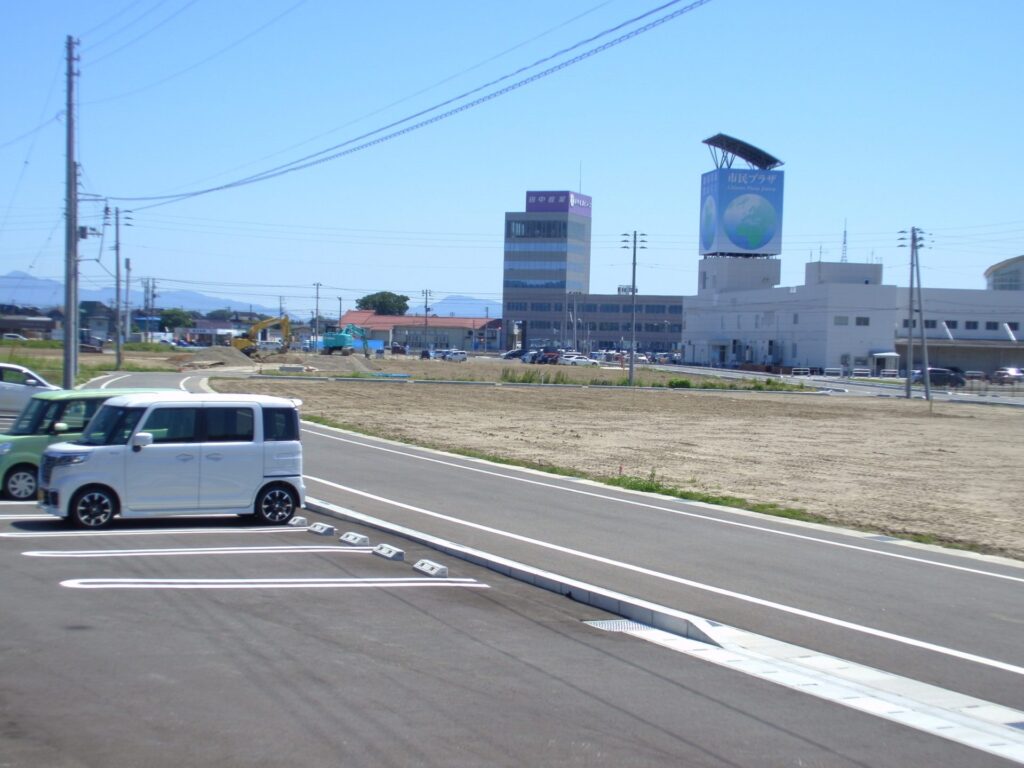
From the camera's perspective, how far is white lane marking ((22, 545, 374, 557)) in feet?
38.3

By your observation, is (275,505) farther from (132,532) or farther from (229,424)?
(132,532)

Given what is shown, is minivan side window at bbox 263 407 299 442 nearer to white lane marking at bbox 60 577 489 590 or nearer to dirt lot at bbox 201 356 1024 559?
white lane marking at bbox 60 577 489 590

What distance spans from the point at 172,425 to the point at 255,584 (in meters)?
4.05

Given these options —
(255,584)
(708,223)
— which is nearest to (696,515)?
(255,584)

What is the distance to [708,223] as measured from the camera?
12062 centimetres

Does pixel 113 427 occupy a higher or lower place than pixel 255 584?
higher

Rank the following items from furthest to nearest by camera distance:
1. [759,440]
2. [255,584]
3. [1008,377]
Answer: [1008,377]
[759,440]
[255,584]

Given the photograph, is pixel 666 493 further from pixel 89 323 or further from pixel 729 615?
pixel 89 323

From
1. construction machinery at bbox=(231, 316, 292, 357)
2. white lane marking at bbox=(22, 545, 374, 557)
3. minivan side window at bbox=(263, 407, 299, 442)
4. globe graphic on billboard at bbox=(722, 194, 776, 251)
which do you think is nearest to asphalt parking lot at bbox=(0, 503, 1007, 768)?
white lane marking at bbox=(22, 545, 374, 557)

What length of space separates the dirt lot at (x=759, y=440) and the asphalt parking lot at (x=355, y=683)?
9004 mm

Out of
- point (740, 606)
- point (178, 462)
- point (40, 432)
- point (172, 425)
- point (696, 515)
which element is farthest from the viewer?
point (696, 515)

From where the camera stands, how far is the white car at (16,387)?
2688 centimetres

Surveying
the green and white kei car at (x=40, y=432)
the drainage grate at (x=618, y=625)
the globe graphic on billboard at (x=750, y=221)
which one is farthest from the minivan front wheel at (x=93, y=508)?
the globe graphic on billboard at (x=750, y=221)

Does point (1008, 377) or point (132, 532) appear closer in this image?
point (132, 532)
